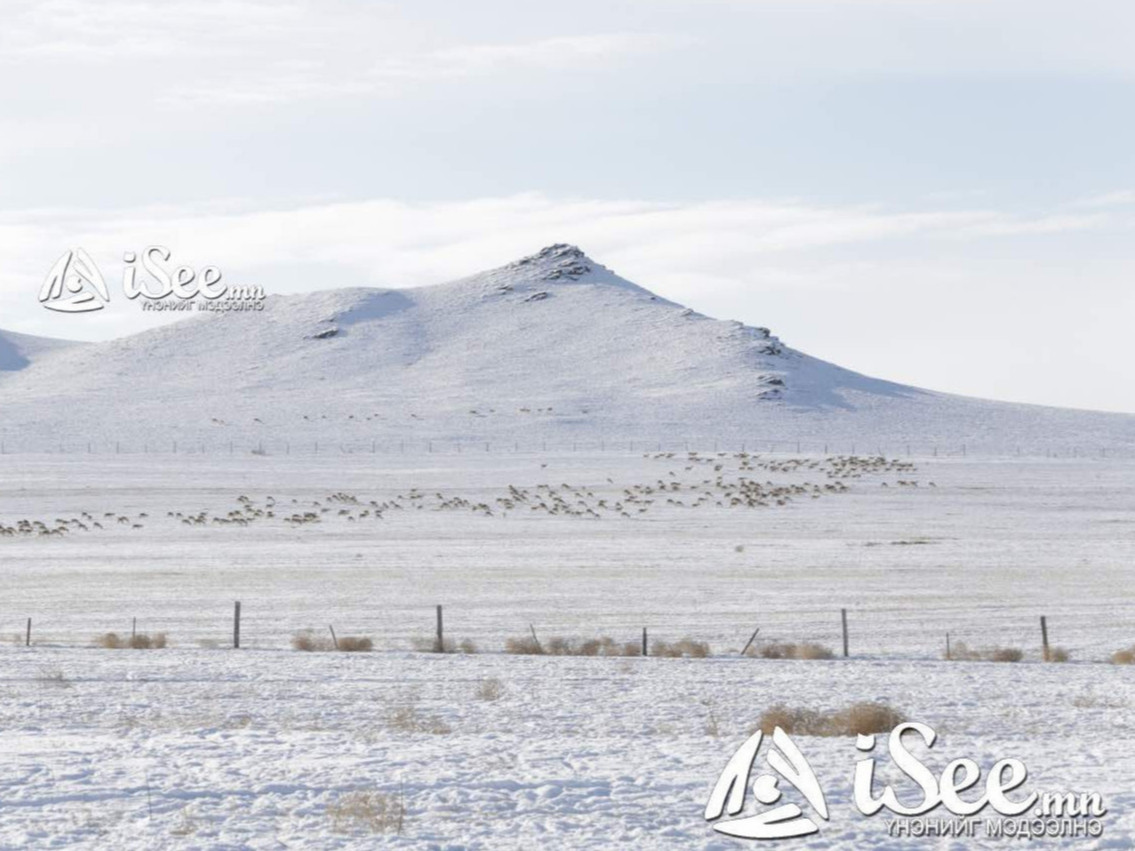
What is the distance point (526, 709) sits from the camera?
20047mm

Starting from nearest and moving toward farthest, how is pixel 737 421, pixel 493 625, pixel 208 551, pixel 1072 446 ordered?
pixel 493 625
pixel 208 551
pixel 1072 446
pixel 737 421

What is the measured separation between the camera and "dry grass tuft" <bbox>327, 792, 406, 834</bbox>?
42.5 feet

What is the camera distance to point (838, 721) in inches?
739

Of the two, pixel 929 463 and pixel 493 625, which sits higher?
pixel 929 463

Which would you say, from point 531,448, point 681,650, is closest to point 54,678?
point 681,650

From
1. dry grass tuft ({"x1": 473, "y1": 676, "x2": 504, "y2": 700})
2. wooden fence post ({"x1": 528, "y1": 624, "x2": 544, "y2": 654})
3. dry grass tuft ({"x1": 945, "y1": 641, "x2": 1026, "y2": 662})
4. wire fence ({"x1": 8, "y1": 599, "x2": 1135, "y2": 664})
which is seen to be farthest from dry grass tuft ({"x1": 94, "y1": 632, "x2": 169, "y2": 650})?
dry grass tuft ({"x1": 945, "y1": 641, "x2": 1026, "y2": 662})

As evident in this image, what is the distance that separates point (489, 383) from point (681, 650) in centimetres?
11724

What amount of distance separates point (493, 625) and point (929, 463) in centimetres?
6553

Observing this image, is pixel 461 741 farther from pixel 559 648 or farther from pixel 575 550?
pixel 575 550

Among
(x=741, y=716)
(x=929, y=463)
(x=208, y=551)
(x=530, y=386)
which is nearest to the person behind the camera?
(x=741, y=716)

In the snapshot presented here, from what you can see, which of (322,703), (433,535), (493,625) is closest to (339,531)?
(433,535)

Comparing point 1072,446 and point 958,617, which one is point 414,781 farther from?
point 1072,446

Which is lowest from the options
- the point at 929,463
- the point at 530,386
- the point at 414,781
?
the point at 414,781

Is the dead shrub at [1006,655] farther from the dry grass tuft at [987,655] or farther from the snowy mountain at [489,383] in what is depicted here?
the snowy mountain at [489,383]
